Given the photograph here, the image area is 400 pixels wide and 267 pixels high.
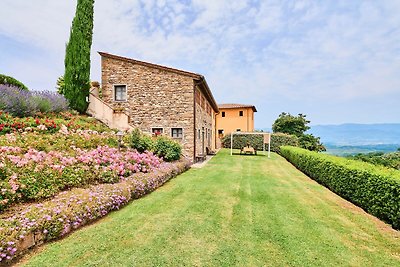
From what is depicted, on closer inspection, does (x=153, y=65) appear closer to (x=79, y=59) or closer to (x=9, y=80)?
(x=79, y=59)

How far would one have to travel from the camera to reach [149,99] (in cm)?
1319

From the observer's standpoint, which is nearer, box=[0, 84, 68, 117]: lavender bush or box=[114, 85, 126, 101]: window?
box=[0, 84, 68, 117]: lavender bush

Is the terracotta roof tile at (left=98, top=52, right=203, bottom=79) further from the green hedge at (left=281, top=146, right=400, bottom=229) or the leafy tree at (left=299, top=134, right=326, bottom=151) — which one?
the leafy tree at (left=299, top=134, right=326, bottom=151)

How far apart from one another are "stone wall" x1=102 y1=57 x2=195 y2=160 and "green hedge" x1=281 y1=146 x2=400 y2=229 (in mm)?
7208

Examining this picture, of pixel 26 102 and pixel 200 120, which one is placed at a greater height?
pixel 26 102

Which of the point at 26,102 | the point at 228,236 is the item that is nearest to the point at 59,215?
the point at 228,236

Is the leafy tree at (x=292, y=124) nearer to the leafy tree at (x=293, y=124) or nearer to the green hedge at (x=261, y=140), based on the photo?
the leafy tree at (x=293, y=124)

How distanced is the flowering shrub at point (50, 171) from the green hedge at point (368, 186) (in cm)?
634

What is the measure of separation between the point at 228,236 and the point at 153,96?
1057cm

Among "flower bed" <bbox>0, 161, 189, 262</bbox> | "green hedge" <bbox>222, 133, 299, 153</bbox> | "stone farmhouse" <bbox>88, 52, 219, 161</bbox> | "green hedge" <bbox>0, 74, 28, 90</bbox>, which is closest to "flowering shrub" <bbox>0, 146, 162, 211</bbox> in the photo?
"flower bed" <bbox>0, 161, 189, 262</bbox>

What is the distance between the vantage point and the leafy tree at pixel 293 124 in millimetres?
38812

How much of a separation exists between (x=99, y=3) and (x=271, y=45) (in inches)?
430

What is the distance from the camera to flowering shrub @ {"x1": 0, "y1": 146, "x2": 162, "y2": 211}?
410 centimetres

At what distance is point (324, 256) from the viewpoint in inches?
130
